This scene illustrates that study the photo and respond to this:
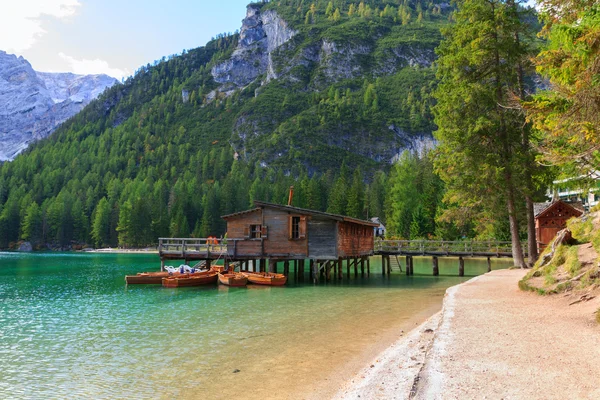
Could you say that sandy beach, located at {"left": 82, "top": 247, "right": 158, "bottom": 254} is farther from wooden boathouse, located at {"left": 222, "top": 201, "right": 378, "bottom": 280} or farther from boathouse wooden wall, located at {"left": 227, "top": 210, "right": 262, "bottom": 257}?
wooden boathouse, located at {"left": 222, "top": 201, "right": 378, "bottom": 280}

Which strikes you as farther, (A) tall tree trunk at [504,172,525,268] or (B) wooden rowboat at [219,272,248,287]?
(B) wooden rowboat at [219,272,248,287]

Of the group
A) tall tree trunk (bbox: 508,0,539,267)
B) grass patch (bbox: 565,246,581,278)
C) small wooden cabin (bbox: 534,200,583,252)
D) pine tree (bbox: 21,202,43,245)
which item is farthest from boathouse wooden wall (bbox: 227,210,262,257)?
pine tree (bbox: 21,202,43,245)

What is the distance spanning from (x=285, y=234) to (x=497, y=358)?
81.0ft

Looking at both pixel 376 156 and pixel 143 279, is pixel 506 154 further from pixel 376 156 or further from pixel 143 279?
pixel 376 156

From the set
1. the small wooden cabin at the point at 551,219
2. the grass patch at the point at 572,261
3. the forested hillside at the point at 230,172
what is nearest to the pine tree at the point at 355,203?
the forested hillside at the point at 230,172

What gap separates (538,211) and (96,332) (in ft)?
129

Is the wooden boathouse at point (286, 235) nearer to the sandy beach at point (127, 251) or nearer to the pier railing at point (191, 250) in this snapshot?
the pier railing at point (191, 250)

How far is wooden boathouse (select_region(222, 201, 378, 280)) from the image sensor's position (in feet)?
104

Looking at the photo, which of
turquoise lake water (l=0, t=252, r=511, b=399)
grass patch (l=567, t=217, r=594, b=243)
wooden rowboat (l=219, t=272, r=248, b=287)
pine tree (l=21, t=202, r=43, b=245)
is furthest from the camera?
pine tree (l=21, t=202, r=43, b=245)

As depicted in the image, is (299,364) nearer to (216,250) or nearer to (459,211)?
(459,211)

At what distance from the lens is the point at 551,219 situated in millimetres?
38375

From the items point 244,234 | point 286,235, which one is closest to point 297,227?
point 286,235

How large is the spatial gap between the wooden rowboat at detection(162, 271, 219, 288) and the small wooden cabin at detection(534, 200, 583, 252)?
29.3 m

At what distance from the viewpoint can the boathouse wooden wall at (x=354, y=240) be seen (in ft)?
108
